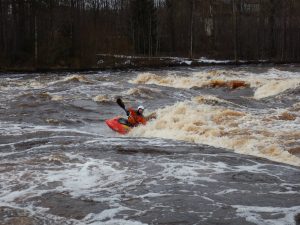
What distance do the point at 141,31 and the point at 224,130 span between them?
1572 inches

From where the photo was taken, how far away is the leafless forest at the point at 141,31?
40875 millimetres

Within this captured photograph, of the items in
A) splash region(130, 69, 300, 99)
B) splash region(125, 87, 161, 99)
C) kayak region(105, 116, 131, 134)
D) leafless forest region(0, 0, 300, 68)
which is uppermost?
leafless forest region(0, 0, 300, 68)

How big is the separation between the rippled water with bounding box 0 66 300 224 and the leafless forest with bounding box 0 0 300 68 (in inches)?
945

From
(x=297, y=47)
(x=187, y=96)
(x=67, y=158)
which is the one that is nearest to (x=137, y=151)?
(x=67, y=158)

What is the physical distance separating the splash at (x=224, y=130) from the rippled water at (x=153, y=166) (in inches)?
0.9

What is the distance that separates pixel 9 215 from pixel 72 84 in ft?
60.7

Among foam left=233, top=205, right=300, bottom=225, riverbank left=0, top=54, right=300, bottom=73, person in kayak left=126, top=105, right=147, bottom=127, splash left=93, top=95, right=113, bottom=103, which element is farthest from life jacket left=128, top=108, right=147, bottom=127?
riverbank left=0, top=54, right=300, bottom=73

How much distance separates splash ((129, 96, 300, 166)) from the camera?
397 inches

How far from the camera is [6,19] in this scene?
142ft

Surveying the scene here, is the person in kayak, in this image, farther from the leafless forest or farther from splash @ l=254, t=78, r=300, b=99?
the leafless forest

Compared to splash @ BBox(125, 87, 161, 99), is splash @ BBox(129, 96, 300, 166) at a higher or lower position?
lower

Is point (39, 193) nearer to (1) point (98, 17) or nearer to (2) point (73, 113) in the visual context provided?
(2) point (73, 113)

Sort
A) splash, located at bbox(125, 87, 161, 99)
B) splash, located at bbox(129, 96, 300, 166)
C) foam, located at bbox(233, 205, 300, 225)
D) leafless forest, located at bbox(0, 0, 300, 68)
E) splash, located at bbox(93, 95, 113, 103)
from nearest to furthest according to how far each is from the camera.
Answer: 1. foam, located at bbox(233, 205, 300, 225)
2. splash, located at bbox(129, 96, 300, 166)
3. splash, located at bbox(93, 95, 113, 103)
4. splash, located at bbox(125, 87, 161, 99)
5. leafless forest, located at bbox(0, 0, 300, 68)

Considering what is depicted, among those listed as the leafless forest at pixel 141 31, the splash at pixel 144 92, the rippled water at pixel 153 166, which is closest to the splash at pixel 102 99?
the splash at pixel 144 92
